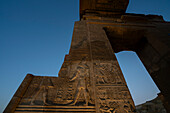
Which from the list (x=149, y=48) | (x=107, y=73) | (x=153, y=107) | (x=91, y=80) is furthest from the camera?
(x=153, y=107)

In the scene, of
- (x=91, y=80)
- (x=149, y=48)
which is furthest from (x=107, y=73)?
(x=149, y=48)

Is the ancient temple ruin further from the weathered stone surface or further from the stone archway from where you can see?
the weathered stone surface

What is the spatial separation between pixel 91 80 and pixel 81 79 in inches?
8.6

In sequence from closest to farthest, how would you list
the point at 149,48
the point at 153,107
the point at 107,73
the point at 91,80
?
the point at 91,80 < the point at 107,73 < the point at 149,48 < the point at 153,107

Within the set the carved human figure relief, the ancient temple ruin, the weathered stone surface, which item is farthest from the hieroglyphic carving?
the weathered stone surface

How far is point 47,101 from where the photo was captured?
5.17ft

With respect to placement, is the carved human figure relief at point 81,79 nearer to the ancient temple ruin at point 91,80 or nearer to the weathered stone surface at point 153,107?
the ancient temple ruin at point 91,80

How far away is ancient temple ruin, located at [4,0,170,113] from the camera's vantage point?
1.52m

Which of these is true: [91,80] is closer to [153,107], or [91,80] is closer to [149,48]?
[149,48]

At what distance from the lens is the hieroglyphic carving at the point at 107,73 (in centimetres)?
196

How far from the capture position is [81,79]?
6.43 feet

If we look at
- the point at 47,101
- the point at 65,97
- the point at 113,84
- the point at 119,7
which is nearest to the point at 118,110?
the point at 113,84

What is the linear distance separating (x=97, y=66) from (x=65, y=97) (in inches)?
40.7

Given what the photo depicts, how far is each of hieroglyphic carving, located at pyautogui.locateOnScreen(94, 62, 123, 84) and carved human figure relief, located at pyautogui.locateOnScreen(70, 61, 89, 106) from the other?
0.84 ft
